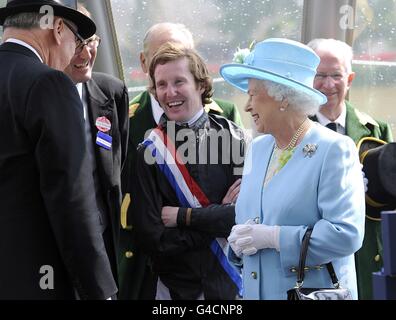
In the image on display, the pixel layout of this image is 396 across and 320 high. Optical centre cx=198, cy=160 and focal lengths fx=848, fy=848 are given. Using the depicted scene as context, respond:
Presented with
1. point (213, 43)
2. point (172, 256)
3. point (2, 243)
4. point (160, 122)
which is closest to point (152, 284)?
point (172, 256)

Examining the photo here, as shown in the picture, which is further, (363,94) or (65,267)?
(363,94)

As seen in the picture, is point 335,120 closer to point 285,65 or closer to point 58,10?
point 285,65

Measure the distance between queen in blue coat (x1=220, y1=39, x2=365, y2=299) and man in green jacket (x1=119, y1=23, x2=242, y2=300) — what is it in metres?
0.73

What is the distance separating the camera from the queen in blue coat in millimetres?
3121

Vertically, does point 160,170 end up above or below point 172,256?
above

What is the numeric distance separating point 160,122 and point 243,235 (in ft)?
3.57

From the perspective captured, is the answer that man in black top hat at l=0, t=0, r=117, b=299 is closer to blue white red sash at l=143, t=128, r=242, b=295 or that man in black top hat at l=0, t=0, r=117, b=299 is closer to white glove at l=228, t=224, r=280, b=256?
white glove at l=228, t=224, r=280, b=256

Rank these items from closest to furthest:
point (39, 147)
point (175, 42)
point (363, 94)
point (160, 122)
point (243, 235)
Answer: point (39, 147)
point (243, 235)
point (160, 122)
point (175, 42)
point (363, 94)

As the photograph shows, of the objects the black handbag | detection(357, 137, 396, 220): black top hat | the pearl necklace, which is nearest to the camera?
the black handbag

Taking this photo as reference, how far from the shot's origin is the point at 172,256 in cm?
389

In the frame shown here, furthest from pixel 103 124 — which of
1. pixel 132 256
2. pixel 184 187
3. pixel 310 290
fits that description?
pixel 310 290

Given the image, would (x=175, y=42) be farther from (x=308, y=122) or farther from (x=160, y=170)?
(x=308, y=122)

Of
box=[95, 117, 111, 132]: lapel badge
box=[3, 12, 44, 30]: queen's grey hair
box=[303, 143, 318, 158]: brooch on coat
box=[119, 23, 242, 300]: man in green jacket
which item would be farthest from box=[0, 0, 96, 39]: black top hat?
box=[303, 143, 318, 158]: brooch on coat

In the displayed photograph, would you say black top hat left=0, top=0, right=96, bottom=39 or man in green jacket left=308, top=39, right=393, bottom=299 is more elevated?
black top hat left=0, top=0, right=96, bottom=39
